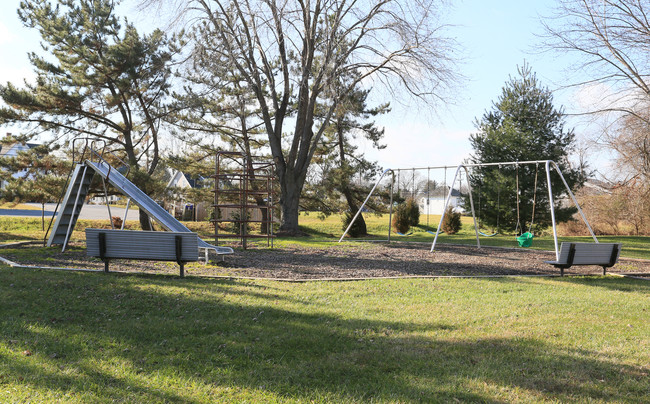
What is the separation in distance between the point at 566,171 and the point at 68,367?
82.4 feet

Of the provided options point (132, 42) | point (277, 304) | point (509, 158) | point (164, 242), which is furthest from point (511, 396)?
point (509, 158)

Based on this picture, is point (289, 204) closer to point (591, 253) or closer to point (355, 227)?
point (355, 227)

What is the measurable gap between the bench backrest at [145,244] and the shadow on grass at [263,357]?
1622 millimetres

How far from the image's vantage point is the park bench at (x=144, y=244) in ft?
23.4

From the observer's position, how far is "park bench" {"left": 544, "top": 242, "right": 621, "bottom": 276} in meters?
8.71

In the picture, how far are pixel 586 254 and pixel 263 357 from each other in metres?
7.21

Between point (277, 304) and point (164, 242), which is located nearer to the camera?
point (277, 304)

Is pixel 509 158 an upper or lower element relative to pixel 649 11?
lower

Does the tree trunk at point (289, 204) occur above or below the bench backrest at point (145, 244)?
above

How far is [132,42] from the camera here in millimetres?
19156

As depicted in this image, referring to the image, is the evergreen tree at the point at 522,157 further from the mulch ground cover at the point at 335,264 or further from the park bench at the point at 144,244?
the park bench at the point at 144,244

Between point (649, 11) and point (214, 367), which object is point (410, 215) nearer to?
point (649, 11)

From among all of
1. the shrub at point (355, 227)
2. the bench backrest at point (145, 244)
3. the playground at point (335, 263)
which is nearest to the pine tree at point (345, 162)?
the shrub at point (355, 227)

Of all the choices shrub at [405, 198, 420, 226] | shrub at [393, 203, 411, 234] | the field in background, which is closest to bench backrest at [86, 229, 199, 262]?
the field in background
